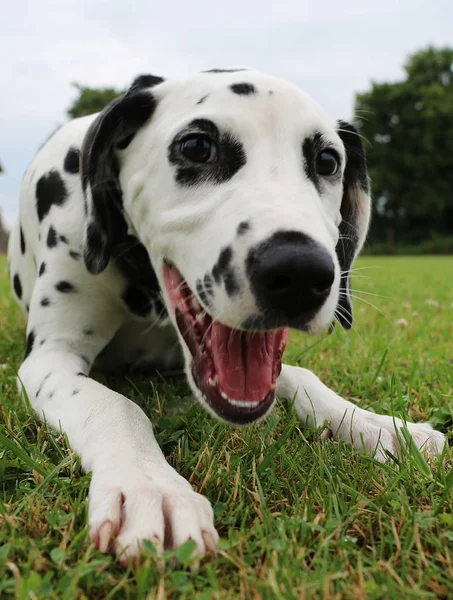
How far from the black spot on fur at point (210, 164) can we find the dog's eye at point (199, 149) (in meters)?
0.02

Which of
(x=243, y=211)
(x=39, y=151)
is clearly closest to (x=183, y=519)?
(x=243, y=211)

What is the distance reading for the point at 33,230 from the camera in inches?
133

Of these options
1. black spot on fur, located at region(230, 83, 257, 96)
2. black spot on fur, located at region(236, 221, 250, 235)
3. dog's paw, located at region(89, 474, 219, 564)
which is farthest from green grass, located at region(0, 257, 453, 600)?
black spot on fur, located at region(230, 83, 257, 96)

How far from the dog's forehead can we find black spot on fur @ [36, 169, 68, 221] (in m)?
0.84

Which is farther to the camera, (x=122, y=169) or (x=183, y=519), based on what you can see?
(x=122, y=169)

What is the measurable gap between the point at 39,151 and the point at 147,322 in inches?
59.2

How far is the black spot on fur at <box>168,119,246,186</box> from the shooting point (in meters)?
2.18

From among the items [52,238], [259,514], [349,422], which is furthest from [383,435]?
[52,238]

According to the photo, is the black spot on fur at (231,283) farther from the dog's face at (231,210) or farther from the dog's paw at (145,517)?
the dog's paw at (145,517)

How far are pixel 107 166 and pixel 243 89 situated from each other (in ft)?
2.41

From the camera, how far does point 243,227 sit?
185 cm

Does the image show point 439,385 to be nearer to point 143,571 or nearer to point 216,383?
point 216,383

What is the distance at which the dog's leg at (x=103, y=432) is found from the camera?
57.9 inches

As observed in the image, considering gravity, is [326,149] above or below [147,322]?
above
